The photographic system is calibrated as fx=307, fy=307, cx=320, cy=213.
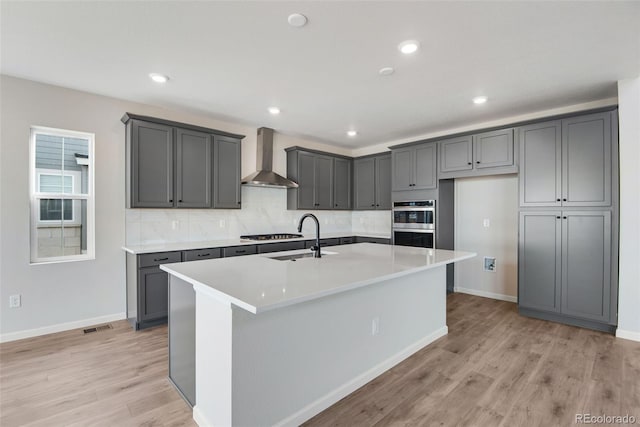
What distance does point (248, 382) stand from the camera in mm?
1594

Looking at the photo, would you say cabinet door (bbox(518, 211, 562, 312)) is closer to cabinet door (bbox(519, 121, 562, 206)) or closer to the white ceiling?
cabinet door (bbox(519, 121, 562, 206))

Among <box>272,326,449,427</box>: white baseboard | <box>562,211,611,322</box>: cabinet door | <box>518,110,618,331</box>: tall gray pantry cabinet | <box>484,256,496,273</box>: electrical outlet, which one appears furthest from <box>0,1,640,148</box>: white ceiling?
<box>272,326,449,427</box>: white baseboard

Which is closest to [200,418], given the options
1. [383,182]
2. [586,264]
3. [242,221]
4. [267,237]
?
[267,237]

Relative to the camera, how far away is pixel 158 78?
2.98 m

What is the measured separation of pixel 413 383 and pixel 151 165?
347 centimetres

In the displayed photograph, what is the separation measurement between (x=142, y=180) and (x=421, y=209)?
3.81 m

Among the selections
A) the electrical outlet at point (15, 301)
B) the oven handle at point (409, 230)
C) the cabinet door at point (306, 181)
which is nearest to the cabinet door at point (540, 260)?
the oven handle at point (409, 230)

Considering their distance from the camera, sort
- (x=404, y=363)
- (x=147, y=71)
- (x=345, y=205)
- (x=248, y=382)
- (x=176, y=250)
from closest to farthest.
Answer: (x=248, y=382), (x=404, y=363), (x=147, y=71), (x=176, y=250), (x=345, y=205)

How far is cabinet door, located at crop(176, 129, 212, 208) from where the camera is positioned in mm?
3791

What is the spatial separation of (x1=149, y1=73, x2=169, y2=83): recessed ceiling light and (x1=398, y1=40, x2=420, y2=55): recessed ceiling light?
2195 mm

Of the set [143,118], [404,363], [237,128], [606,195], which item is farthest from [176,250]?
[606,195]

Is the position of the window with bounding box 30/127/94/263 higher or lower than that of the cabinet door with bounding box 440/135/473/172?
lower

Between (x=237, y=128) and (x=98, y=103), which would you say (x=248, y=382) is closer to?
(x=98, y=103)

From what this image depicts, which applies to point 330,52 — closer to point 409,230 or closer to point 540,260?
point 409,230
